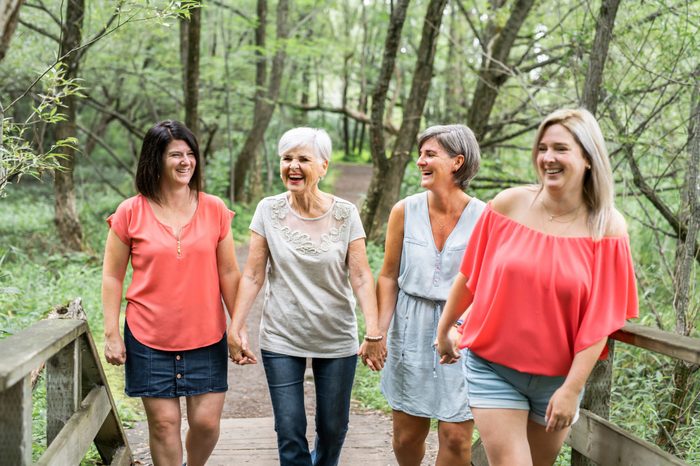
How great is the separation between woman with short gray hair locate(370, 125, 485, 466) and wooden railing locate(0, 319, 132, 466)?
144cm

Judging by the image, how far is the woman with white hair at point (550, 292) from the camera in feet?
8.57

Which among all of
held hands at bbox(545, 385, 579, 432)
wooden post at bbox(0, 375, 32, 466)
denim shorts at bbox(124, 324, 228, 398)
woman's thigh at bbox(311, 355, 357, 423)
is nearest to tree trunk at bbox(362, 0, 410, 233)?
woman's thigh at bbox(311, 355, 357, 423)

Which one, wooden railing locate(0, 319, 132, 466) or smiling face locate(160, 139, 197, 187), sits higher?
smiling face locate(160, 139, 197, 187)

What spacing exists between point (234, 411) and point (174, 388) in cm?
322

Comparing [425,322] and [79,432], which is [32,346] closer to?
[79,432]

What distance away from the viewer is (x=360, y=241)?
367 cm

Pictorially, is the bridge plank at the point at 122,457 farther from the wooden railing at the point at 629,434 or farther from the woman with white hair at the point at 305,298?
the wooden railing at the point at 629,434

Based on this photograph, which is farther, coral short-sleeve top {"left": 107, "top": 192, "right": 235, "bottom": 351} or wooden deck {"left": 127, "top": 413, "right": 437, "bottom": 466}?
wooden deck {"left": 127, "top": 413, "right": 437, "bottom": 466}

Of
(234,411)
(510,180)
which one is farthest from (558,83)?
(234,411)

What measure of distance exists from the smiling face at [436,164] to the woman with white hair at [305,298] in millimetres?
429

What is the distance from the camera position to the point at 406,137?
433 inches

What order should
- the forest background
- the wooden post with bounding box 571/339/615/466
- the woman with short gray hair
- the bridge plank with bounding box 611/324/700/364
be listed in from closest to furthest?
1. the bridge plank with bounding box 611/324/700/364
2. the wooden post with bounding box 571/339/615/466
3. the woman with short gray hair
4. the forest background

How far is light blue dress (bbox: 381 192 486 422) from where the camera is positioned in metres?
3.47

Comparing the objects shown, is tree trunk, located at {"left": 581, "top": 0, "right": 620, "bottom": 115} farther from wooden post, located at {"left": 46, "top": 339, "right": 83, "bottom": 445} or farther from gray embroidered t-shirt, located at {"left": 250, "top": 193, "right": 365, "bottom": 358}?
wooden post, located at {"left": 46, "top": 339, "right": 83, "bottom": 445}
